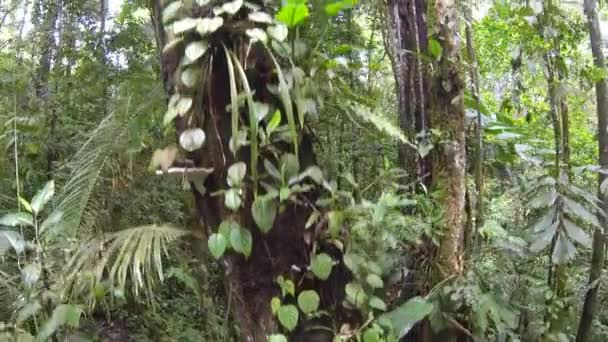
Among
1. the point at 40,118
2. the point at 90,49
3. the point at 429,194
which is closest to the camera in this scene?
the point at 429,194

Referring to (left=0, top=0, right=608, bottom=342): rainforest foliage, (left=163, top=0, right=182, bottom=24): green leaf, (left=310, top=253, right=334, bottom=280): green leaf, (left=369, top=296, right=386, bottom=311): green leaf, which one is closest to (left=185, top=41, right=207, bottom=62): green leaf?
(left=0, top=0, right=608, bottom=342): rainforest foliage

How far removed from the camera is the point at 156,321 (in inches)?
121

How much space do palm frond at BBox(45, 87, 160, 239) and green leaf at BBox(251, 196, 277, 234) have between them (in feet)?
2.36

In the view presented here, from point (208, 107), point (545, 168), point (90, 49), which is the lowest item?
point (545, 168)

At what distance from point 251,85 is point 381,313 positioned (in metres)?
0.86

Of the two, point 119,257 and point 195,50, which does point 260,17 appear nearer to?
point 195,50

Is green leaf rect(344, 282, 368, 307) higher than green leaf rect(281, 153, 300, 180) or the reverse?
the reverse

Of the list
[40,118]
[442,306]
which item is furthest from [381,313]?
[40,118]

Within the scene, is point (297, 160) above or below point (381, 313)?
above

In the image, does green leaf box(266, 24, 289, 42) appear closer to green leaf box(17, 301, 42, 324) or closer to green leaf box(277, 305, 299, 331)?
green leaf box(277, 305, 299, 331)

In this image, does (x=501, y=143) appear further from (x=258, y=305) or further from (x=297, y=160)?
(x=258, y=305)

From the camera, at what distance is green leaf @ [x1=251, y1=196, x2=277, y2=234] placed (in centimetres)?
172

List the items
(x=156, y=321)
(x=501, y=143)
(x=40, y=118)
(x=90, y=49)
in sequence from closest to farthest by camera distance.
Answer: (x=501, y=143)
(x=156, y=321)
(x=40, y=118)
(x=90, y=49)

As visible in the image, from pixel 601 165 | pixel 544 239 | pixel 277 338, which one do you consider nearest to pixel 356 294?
pixel 277 338
